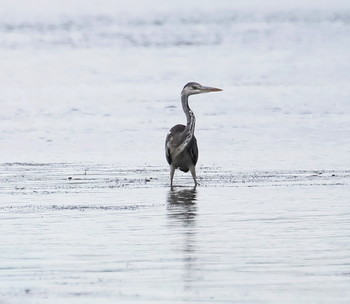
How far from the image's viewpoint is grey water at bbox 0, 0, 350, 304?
10.9 m

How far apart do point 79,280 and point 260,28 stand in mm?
66196

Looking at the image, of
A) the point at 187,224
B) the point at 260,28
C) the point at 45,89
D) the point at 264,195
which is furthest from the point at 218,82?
the point at 260,28

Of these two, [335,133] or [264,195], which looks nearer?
[264,195]

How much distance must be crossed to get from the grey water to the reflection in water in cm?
3

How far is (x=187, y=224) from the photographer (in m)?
14.2

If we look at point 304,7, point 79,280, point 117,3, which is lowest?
point 79,280

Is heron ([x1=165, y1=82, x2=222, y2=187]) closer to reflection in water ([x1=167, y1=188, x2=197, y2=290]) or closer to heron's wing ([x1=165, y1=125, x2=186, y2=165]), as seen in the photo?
heron's wing ([x1=165, y1=125, x2=186, y2=165])

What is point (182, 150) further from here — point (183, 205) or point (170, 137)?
point (183, 205)

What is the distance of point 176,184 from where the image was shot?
18828 mm

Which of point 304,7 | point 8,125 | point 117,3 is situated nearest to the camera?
point 8,125

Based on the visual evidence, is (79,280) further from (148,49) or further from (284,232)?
(148,49)

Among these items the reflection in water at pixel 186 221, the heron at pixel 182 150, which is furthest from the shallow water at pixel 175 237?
the heron at pixel 182 150

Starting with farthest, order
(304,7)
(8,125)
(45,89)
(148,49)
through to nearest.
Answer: (304,7)
(148,49)
(45,89)
(8,125)

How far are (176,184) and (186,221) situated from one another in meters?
4.39
